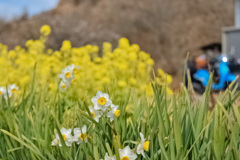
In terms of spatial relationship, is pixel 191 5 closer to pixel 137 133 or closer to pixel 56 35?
pixel 56 35

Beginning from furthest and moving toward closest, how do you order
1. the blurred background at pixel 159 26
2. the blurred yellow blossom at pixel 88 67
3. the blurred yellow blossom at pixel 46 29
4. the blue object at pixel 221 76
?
1. the blurred background at pixel 159 26
2. the blurred yellow blossom at pixel 46 29
3. the blue object at pixel 221 76
4. the blurred yellow blossom at pixel 88 67

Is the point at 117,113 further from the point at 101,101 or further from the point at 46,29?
the point at 46,29

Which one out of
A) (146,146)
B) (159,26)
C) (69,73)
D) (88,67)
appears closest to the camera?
(146,146)

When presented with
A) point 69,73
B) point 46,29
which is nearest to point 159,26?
point 46,29

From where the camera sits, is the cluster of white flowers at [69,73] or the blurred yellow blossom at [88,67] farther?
the blurred yellow blossom at [88,67]

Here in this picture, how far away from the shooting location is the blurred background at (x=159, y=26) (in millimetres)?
12281

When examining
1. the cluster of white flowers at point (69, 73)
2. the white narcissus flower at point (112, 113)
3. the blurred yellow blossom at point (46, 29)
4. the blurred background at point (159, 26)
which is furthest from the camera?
the blurred background at point (159, 26)

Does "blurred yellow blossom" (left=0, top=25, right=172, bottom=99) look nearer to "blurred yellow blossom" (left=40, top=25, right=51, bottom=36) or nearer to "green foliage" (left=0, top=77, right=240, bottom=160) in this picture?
"blurred yellow blossom" (left=40, top=25, right=51, bottom=36)

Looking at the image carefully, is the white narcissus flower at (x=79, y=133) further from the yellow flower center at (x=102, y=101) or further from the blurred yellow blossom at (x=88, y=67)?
the blurred yellow blossom at (x=88, y=67)

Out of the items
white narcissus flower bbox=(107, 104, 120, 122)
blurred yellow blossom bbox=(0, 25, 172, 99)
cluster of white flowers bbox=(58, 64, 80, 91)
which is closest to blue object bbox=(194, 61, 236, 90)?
blurred yellow blossom bbox=(0, 25, 172, 99)

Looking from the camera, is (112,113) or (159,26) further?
(159,26)

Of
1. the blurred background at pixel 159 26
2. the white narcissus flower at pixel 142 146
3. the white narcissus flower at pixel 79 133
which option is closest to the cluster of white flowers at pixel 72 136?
the white narcissus flower at pixel 79 133

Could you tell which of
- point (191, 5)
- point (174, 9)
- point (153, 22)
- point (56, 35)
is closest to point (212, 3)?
point (191, 5)

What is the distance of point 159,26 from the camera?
14.4 metres
